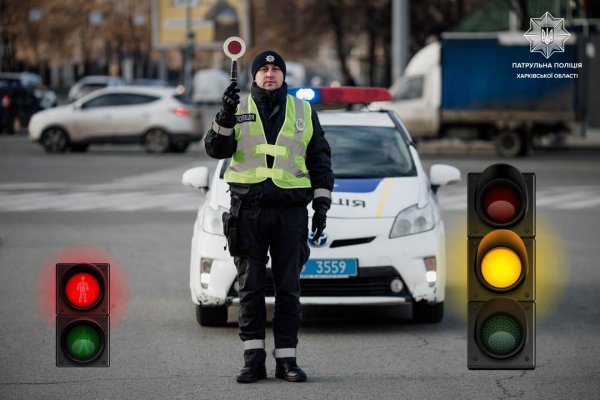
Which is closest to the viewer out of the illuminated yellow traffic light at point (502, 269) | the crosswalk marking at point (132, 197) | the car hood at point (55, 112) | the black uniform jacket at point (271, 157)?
the illuminated yellow traffic light at point (502, 269)

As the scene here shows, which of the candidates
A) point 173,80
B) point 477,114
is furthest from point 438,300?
point 173,80

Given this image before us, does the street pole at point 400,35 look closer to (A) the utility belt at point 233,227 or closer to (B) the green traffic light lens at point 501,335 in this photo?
(A) the utility belt at point 233,227

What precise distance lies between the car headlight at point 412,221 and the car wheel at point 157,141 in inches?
881

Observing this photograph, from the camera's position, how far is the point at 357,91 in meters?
10.1

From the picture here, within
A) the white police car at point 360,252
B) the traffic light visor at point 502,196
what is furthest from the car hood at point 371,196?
the traffic light visor at point 502,196

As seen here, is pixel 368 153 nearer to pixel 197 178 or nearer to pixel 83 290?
pixel 197 178

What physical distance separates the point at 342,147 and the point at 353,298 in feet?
5.44

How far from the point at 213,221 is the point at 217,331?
718 mm

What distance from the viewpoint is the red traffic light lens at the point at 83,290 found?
5156mm

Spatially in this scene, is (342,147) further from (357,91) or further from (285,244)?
(285,244)

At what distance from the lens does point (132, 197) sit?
19938mm

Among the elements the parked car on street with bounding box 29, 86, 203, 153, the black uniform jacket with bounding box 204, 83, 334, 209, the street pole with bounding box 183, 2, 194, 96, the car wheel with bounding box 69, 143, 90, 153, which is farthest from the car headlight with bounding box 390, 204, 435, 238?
the street pole with bounding box 183, 2, 194, 96

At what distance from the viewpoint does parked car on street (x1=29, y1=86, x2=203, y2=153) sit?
1227 inches

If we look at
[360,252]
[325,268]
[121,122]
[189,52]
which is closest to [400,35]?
[121,122]
